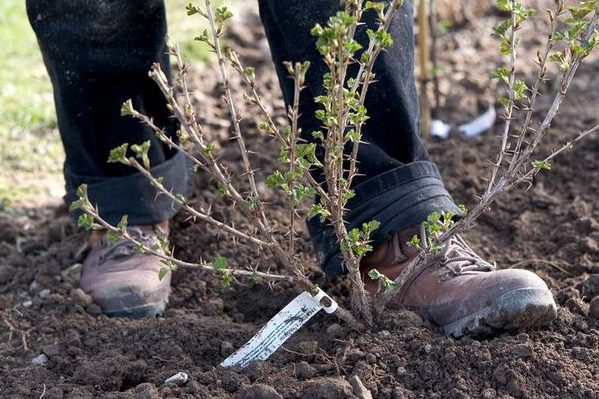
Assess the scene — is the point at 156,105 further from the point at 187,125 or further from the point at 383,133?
the point at 187,125

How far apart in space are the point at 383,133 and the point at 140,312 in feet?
2.67

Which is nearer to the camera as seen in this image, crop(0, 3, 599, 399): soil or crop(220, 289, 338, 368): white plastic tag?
crop(0, 3, 599, 399): soil

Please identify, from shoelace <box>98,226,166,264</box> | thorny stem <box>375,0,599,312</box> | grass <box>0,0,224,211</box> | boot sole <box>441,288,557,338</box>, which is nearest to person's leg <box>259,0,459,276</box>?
→ thorny stem <box>375,0,599,312</box>

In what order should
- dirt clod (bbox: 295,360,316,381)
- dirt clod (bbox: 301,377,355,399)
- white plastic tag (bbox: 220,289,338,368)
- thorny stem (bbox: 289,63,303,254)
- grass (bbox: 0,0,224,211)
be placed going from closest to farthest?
thorny stem (bbox: 289,63,303,254)
dirt clod (bbox: 301,377,355,399)
dirt clod (bbox: 295,360,316,381)
white plastic tag (bbox: 220,289,338,368)
grass (bbox: 0,0,224,211)

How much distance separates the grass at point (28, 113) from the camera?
11.8 feet

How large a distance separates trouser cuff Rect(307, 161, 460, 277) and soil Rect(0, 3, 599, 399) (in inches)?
7.6

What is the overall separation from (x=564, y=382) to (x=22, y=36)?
3.79m

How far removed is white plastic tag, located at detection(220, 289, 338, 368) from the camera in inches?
87.2

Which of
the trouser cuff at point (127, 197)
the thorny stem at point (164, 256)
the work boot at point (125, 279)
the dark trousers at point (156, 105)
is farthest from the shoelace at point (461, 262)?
the trouser cuff at point (127, 197)

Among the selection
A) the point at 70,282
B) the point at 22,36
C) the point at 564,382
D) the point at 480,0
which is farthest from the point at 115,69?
the point at 480,0

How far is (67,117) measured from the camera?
273cm

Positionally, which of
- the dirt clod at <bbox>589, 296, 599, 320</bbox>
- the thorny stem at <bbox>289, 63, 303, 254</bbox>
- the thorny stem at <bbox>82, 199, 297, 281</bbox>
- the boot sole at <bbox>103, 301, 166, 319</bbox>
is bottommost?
the boot sole at <bbox>103, 301, 166, 319</bbox>

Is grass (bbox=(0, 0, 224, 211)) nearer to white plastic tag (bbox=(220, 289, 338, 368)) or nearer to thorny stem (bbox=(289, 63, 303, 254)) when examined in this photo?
white plastic tag (bbox=(220, 289, 338, 368))

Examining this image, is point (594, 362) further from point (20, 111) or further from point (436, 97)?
point (20, 111)
